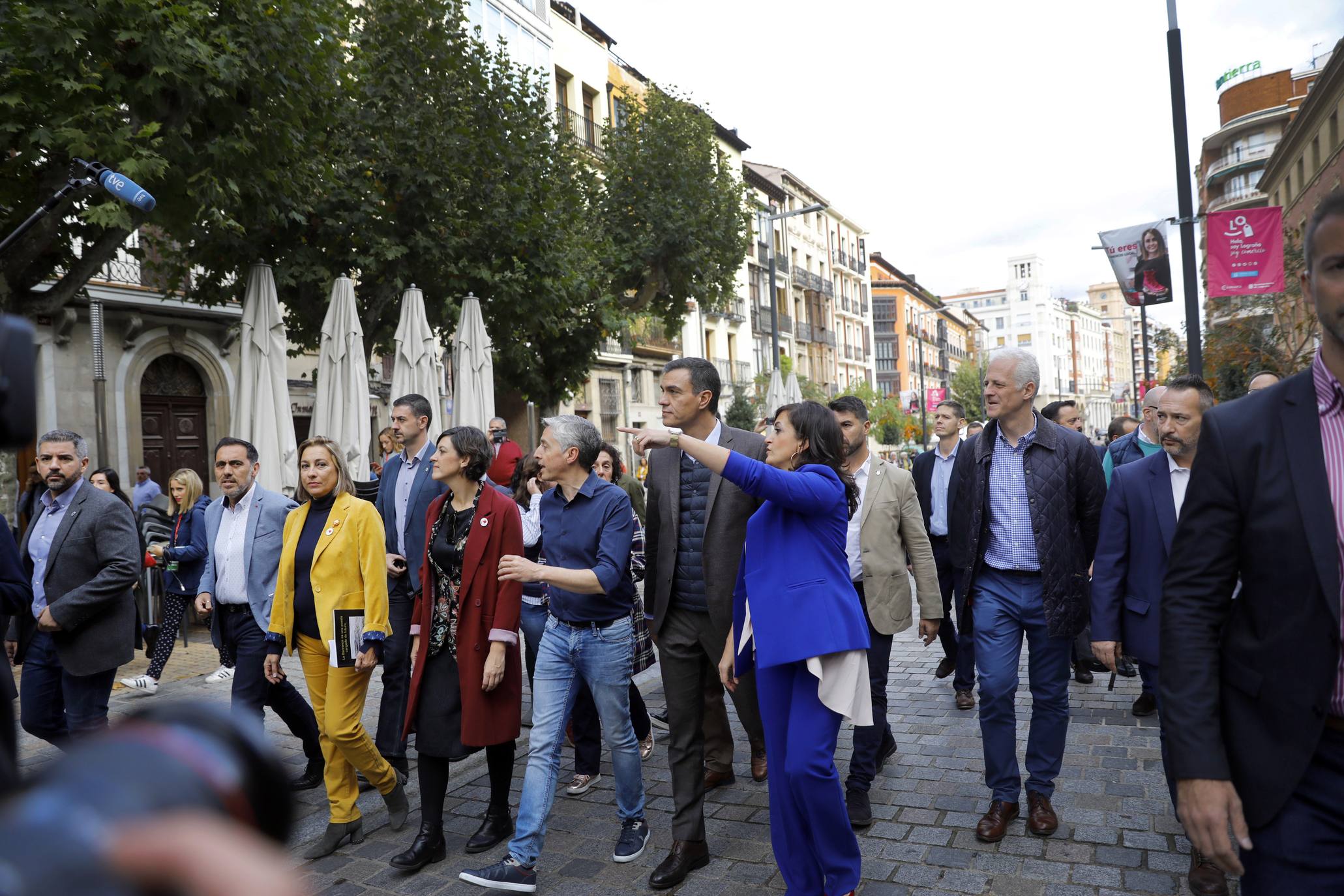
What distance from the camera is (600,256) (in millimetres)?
21562

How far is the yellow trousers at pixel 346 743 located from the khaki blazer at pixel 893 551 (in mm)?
2829

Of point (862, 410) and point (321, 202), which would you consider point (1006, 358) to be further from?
point (321, 202)

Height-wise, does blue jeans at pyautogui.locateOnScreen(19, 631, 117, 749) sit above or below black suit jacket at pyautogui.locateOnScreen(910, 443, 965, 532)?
below

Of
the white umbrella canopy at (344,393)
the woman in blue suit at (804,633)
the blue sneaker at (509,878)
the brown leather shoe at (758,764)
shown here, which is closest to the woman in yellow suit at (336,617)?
the blue sneaker at (509,878)

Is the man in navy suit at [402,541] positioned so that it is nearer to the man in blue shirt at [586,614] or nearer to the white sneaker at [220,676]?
the man in blue shirt at [586,614]

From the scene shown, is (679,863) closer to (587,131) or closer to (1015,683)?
(1015,683)

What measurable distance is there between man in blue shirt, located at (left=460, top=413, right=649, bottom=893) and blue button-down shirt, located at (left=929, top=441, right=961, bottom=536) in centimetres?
395

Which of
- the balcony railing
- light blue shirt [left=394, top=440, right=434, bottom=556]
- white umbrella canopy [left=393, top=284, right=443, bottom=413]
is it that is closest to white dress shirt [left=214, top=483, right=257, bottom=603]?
light blue shirt [left=394, top=440, right=434, bottom=556]

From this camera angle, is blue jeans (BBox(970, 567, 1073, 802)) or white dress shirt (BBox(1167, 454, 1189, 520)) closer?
white dress shirt (BBox(1167, 454, 1189, 520))

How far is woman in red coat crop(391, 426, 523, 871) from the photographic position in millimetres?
4656

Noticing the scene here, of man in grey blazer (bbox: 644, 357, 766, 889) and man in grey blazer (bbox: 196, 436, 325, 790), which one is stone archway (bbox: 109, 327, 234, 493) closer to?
man in grey blazer (bbox: 196, 436, 325, 790)

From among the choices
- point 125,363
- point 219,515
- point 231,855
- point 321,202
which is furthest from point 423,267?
point 231,855

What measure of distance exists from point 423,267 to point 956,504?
38.7 feet

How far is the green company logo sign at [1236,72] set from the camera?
210 ft
